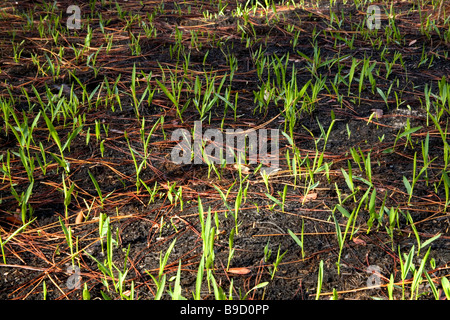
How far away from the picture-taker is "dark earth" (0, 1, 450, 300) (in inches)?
61.9

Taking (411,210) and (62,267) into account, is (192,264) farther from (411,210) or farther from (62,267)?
(411,210)

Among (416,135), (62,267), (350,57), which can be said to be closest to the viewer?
(62,267)

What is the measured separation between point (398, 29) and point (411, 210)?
210 centimetres

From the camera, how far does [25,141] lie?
2135 mm

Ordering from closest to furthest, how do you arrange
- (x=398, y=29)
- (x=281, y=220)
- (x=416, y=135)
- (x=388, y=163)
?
1. (x=281, y=220)
2. (x=388, y=163)
3. (x=416, y=135)
4. (x=398, y=29)

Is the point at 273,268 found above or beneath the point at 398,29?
beneath

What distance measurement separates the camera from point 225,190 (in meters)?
1.98

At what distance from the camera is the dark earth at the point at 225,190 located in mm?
1572

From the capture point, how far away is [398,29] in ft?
11.2

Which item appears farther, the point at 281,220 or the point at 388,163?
the point at 388,163

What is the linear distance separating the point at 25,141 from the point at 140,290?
1.06 m
